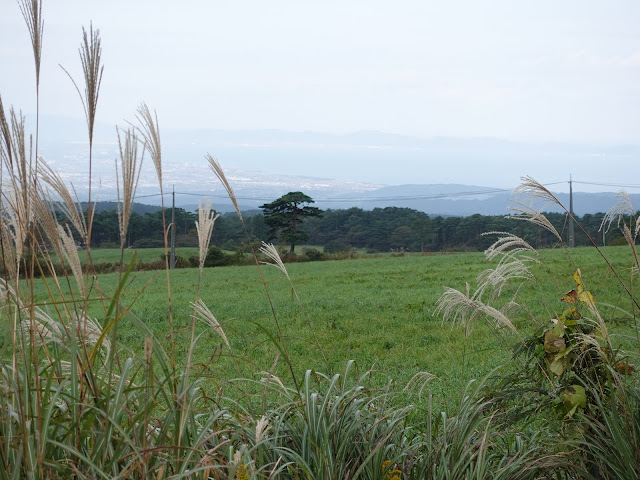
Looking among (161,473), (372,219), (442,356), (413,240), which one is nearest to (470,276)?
(442,356)

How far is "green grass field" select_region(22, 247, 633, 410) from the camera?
6121 millimetres

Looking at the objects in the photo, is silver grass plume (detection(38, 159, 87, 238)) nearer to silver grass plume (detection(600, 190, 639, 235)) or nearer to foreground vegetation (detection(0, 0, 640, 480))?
foreground vegetation (detection(0, 0, 640, 480))

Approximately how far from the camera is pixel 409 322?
951 cm

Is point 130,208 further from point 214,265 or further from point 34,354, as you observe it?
point 214,265

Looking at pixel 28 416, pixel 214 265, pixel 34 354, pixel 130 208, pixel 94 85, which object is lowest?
pixel 214 265

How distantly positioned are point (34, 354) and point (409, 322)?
795cm

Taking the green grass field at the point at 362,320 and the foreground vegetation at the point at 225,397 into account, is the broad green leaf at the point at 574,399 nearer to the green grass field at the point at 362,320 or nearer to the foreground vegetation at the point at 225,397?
the foreground vegetation at the point at 225,397

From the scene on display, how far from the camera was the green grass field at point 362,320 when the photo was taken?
612 centimetres

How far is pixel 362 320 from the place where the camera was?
9.69m

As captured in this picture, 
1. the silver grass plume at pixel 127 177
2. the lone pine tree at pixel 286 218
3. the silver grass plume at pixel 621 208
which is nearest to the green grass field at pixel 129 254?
the silver grass plume at pixel 127 177

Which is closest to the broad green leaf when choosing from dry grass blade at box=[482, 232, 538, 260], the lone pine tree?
dry grass blade at box=[482, 232, 538, 260]

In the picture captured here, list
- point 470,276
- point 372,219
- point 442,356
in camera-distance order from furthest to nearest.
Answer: point 372,219 → point 470,276 → point 442,356

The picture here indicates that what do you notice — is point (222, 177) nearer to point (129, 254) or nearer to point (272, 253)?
point (272, 253)

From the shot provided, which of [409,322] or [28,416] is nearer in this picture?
[28,416]
